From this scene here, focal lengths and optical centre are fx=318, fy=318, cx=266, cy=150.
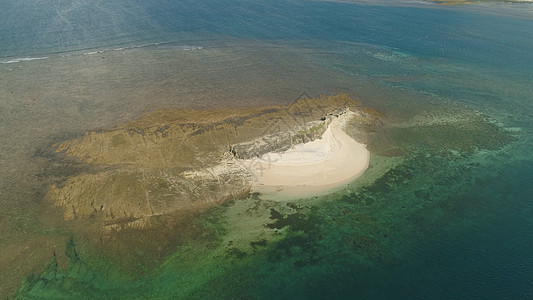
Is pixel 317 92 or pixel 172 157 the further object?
pixel 317 92

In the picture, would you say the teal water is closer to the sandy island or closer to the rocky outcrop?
the sandy island

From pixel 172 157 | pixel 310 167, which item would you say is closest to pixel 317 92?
pixel 310 167

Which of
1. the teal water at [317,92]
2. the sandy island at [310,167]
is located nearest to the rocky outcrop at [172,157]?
→ the sandy island at [310,167]

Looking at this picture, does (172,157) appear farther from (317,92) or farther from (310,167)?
(317,92)

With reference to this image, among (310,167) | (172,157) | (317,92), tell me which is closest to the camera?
(310,167)

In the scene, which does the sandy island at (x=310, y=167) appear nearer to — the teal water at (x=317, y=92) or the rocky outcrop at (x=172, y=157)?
the rocky outcrop at (x=172, y=157)

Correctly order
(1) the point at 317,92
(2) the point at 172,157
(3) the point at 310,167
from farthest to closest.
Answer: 1. (1) the point at 317,92
2. (2) the point at 172,157
3. (3) the point at 310,167

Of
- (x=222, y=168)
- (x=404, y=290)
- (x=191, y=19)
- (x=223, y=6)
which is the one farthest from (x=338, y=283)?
(x=223, y=6)
